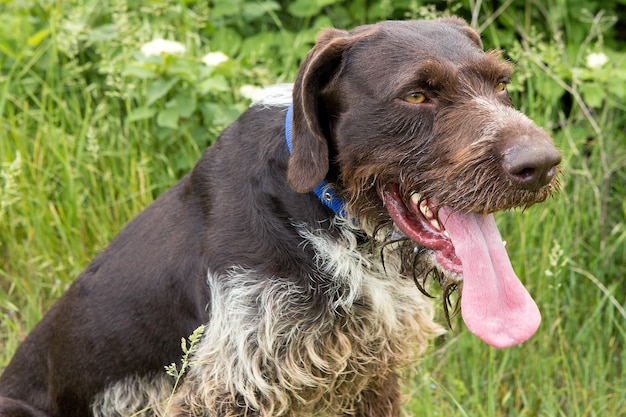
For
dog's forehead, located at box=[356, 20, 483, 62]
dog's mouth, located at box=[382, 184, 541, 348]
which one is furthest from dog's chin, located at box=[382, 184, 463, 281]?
dog's forehead, located at box=[356, 20, 483, 62]

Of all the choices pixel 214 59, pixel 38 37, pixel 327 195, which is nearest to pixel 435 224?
pixel 327 195

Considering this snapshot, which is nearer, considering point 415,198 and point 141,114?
point 415,198

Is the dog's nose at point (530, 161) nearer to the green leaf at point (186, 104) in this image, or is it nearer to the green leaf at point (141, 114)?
the green leaf at point (186, 104)

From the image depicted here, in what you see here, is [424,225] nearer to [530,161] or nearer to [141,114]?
[530,161]

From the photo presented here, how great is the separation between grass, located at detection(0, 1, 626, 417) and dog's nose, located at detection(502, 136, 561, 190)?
1.36 m

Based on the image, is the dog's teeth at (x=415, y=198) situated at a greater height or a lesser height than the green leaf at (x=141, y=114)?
greater

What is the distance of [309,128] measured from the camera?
278 cm

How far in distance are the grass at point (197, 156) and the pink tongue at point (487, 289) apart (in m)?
0.99

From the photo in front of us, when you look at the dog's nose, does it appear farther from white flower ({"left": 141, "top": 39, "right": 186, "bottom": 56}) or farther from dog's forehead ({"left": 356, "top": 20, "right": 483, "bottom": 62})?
white flower ({"left": 141, "top": 39, "right": 186, "bottom": 56})

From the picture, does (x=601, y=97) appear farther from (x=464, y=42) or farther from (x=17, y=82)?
(x=17, y=82)

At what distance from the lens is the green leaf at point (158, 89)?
4461mm

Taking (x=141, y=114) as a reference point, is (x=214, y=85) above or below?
above

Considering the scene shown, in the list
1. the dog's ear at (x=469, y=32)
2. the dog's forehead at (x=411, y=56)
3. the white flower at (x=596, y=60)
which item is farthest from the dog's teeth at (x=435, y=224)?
the white flower at (x=596, y=60)

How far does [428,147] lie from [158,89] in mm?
2098
